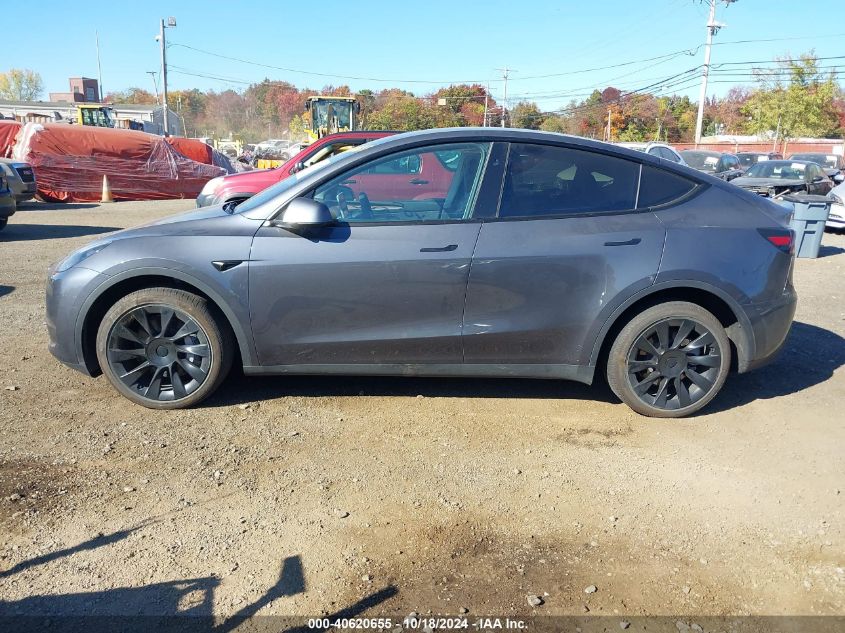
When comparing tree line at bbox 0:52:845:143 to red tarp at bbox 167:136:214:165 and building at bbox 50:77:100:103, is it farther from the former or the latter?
red tarp at bbox 167:136:214:165

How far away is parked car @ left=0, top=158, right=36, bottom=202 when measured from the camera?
1472cm

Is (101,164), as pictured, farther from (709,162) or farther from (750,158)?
(750,158)

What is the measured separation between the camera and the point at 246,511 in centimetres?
320

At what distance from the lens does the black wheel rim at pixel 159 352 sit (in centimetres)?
411

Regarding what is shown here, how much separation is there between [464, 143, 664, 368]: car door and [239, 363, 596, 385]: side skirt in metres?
0.05

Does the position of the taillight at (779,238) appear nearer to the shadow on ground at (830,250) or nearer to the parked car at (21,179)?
the shadow on ground at (830,250)

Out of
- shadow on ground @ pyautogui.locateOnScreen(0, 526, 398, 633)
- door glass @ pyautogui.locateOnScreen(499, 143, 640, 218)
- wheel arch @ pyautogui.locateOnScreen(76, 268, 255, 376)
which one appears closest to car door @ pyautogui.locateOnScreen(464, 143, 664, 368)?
door glass @ pyautogui.locateOnScreen(499, 143, 640, 218)

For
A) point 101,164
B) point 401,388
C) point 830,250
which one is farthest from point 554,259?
point 101,164

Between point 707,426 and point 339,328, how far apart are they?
2450 mm

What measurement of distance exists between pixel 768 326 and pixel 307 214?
3.01 meters

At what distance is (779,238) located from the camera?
426 centimetres

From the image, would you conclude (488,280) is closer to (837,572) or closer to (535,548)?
(535,548)

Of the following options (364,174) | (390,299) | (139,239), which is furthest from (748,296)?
(139,239)

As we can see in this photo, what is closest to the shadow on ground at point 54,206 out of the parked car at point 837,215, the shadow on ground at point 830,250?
the shadow on ground at point 830,250
